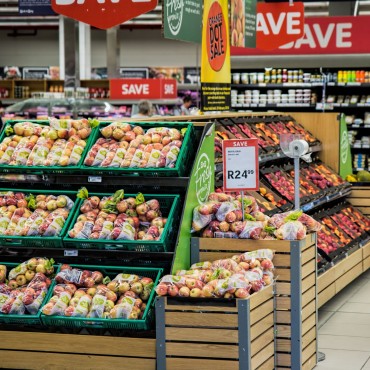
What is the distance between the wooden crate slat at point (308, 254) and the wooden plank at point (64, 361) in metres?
1.18

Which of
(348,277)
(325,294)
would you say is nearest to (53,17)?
(348,277)

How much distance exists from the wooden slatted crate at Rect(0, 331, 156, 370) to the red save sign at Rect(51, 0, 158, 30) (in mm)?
2346

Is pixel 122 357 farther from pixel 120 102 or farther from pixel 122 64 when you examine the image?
pixel 122 64

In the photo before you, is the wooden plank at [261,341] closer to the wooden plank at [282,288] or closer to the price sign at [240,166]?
the wooden plank at [282,288]

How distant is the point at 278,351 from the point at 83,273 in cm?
125

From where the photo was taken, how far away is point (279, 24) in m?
10.3

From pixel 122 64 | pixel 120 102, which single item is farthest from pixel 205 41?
pixel 122 64

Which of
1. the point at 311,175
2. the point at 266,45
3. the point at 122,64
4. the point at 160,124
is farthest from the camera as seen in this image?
the point at 122,64

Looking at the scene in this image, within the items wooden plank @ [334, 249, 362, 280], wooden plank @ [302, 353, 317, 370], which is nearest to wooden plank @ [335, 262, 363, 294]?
wooden plank @ [334, 249, 362, 280]

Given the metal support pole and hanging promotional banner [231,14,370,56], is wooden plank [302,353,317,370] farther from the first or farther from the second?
hanging promotional banner [231,14,370,56]

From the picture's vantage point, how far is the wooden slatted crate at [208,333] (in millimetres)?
4523

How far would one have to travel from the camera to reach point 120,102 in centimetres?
1859

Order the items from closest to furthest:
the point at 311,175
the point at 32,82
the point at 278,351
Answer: the point at 278,351
the point at 311,175
the point at 32,82

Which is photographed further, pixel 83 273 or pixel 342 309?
pixel 342 309
